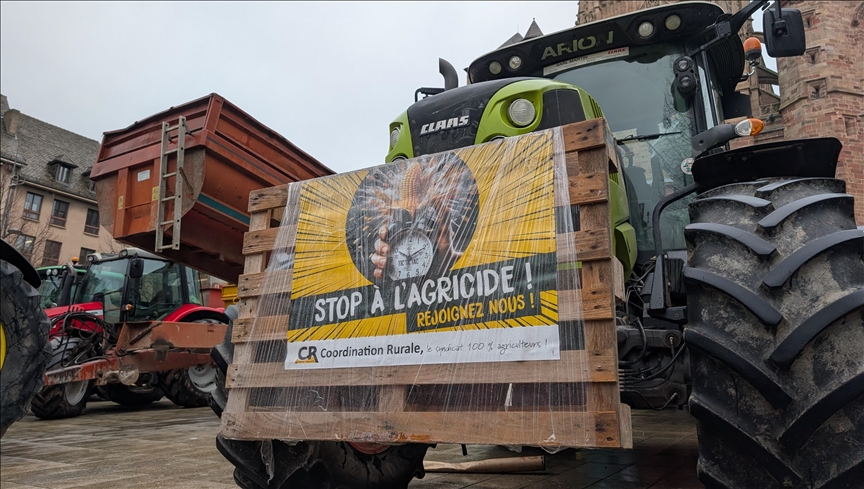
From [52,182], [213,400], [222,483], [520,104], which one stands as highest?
[52,182]

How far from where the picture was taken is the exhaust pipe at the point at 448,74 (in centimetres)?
404

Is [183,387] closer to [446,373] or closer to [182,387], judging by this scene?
[182,387]

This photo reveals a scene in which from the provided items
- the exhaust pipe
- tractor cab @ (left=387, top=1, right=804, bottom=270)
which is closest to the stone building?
the exhaust pipe

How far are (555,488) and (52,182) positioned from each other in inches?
1613

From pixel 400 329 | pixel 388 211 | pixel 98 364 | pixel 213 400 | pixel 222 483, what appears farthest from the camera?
pixel 98 364

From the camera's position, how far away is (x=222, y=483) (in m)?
4.20

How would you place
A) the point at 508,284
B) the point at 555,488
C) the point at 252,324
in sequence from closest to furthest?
the point at 508,284, the point at 252,324, the point at 555,488

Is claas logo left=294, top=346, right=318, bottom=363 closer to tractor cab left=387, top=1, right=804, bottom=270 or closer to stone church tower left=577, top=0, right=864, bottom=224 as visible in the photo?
tractor cab left=387, top=1, right=804, bottom=270

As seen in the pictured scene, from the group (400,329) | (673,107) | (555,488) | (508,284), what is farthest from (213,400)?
(673,107)

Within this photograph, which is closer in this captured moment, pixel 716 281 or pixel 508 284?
pixel 716 281

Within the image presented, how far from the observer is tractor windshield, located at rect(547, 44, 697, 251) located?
3.82 meters

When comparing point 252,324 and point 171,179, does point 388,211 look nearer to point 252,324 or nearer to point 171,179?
point 252,324

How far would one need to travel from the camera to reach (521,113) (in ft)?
10.2

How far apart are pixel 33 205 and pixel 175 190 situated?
120 ft
